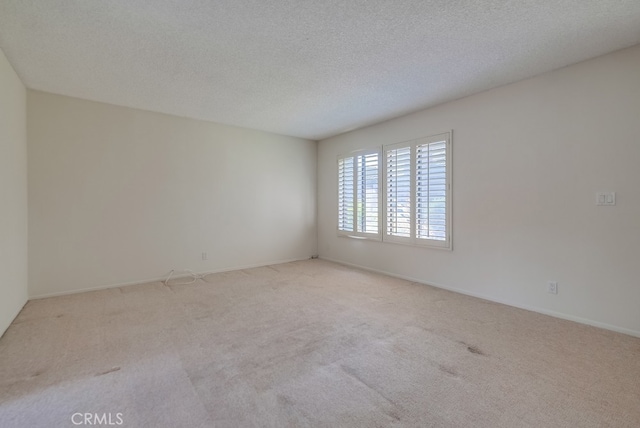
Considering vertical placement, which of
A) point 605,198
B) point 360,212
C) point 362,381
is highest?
point 605,198

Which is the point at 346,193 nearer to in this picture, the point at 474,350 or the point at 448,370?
the point at 474,350

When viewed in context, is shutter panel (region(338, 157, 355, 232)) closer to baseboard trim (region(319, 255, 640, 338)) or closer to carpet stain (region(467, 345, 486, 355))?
baseboard trim (region(319, 255, 640, 338))

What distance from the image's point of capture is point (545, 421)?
1536mm

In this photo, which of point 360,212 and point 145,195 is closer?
point 145,195

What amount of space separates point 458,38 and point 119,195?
4387 mm

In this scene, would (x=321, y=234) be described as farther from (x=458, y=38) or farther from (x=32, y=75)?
(x=32, y=75)

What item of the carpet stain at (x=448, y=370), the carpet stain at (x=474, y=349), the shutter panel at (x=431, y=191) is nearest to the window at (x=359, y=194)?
the shutter panel at (x=431, y=191)

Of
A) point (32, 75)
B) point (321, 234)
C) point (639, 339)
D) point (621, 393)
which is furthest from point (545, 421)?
point (32, 75)

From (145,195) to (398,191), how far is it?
Result: 147 inches

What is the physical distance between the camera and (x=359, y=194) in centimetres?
513

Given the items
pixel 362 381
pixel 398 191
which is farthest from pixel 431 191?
pixel 362 381

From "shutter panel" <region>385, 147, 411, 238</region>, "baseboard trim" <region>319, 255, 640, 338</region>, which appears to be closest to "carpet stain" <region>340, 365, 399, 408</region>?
"baseboard trim" <region>319, 255, 640, 338</region>

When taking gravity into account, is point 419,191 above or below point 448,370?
above

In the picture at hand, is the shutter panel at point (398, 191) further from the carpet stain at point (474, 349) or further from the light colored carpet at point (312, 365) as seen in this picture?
the carpet stain at point (474, 349)
